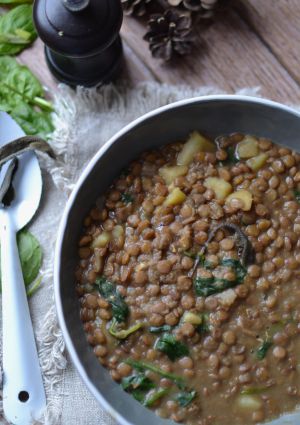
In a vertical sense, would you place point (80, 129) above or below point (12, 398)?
above

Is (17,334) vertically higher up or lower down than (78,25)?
lower down

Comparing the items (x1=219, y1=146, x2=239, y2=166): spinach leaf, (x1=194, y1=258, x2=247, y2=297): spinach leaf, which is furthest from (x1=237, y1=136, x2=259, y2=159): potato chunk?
(x1=194, y1=258, x2=247, y2=297): spinach leaf

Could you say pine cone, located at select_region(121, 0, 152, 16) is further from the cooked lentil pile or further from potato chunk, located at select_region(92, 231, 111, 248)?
potato chunk, located at select_region(92, 231, 111, 248)

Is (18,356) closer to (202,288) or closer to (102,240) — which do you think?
(102,240)

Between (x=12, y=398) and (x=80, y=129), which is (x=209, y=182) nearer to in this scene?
(x=80, y=129)

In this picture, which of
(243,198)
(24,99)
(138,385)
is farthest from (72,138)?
(138,385)

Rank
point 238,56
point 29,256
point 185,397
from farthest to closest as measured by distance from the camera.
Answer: point 238,56, point 29,256, point 185,397

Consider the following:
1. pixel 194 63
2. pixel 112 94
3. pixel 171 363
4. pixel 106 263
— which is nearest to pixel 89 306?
pixel 106 263
